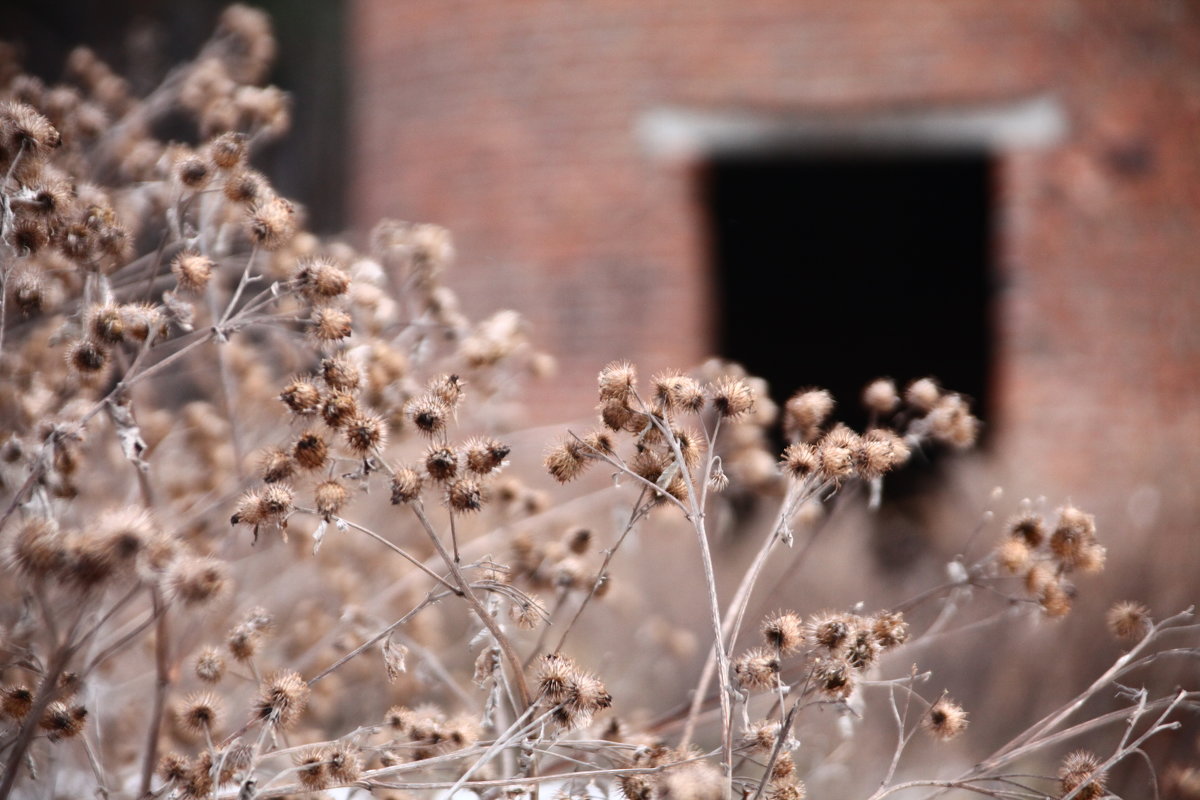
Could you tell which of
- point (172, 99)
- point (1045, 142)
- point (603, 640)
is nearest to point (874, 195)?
point (1045, 142)

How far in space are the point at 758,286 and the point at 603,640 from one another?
13.4ft

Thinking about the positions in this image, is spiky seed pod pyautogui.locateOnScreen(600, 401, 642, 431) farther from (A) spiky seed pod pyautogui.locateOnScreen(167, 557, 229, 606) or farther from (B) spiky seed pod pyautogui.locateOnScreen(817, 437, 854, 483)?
(A) spiky seed pod pyautogui.locateOnScreen(167, 557, 229, 606)

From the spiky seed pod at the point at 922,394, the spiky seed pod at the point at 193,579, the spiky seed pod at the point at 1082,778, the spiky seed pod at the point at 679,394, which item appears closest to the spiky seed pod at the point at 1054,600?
the spiky seed pod at the point at 1082,778

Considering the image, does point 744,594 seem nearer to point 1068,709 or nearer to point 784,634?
point 784,634

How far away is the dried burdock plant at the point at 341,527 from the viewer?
1.03 metres

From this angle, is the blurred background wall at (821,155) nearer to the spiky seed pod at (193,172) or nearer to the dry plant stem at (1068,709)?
the dry plant stem at (1068,709)

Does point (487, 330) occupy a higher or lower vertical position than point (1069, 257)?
higher

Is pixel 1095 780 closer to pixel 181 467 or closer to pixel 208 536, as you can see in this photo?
pixel 208 536

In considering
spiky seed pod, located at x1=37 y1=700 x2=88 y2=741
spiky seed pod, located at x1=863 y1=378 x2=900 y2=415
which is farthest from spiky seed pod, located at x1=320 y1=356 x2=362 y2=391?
spiky seed pod, located at x1=863 y1=378 x2=900 y2=415

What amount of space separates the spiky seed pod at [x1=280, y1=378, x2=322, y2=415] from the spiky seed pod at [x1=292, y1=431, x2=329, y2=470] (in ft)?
0.08

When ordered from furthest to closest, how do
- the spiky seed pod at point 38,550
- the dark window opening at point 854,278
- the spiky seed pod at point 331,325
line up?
the dark window opening at point 854,278 → the spiky seed pod at point 331,325 → the spiky seed pod at point 38,550

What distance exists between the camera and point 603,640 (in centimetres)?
249

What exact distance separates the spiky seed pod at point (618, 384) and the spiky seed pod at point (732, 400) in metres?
0.09

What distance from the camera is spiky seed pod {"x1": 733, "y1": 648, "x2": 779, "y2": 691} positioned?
1.03 meters
